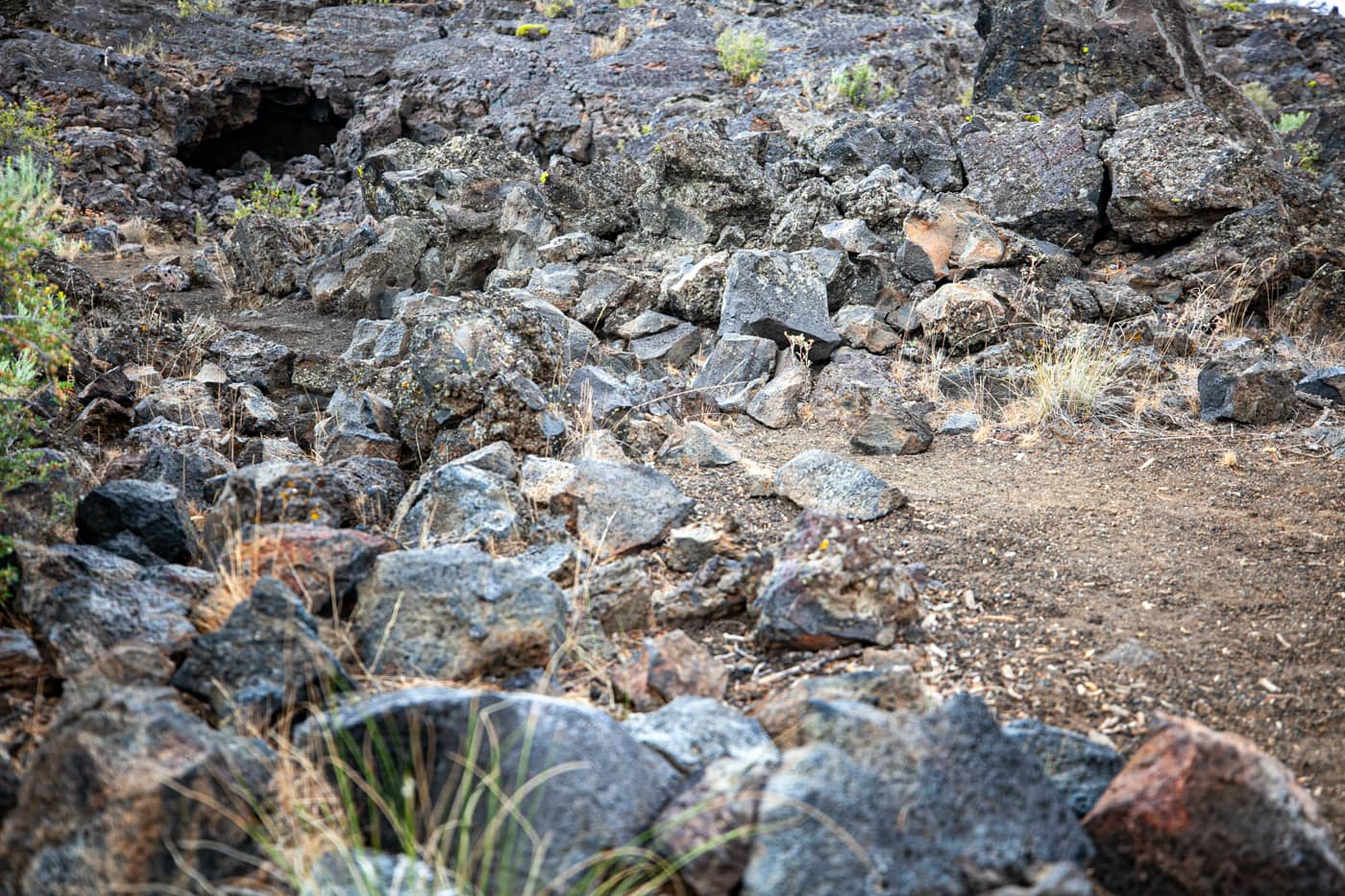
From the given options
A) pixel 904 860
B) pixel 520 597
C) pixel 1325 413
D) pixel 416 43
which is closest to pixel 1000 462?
pixel 1325 413

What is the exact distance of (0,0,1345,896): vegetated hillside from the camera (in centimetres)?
174

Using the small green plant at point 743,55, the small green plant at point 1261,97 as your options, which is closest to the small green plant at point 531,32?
the small green plant at point 743,55

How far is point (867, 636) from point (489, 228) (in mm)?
7099

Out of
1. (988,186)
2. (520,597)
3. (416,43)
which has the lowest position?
(520,597)

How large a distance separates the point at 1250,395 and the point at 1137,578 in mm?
2445

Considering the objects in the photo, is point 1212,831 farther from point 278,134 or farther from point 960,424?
point 278,134

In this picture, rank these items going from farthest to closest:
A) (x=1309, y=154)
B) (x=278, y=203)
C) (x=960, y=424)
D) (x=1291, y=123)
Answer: (x=278, y=203)
(x=1291, y=123)
(x=1309, y=154)
(x=960, y=424)

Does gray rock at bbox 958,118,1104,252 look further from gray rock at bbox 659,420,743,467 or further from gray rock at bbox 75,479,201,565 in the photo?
gray rock at bbox 75,479,201,565

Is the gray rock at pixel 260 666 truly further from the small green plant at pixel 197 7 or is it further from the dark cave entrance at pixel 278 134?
the small green plant at pixel 197 7

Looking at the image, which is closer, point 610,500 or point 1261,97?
point 610,500

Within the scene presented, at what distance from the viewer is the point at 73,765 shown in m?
1.71

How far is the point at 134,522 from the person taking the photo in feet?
10.2

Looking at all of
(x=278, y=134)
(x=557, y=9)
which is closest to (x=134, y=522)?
(x=557, y=9)

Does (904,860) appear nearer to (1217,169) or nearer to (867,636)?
(867,636)
